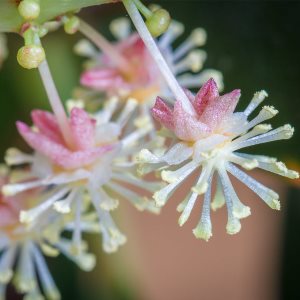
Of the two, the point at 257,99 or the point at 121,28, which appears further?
the point at 121,28

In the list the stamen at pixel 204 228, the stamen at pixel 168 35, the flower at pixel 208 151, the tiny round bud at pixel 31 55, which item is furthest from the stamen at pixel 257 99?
the stamen at pixel 168 35

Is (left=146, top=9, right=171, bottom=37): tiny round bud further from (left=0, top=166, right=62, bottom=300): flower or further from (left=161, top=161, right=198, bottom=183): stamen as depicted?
(left=0, top=166, right=62, bottom=300): flower

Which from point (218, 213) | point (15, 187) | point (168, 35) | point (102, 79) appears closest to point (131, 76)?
point (102, 79)

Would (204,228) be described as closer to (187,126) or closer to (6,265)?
(187,126)

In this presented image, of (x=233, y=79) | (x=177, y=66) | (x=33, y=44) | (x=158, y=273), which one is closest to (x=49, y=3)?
(x=33, y=44)

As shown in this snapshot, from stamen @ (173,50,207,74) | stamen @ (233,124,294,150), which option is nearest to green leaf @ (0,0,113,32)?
stamen @ (233,124,294,150)

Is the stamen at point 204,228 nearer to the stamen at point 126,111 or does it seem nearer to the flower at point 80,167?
the flower at point 80,167

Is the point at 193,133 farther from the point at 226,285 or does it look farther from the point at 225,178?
the point at 226,285
